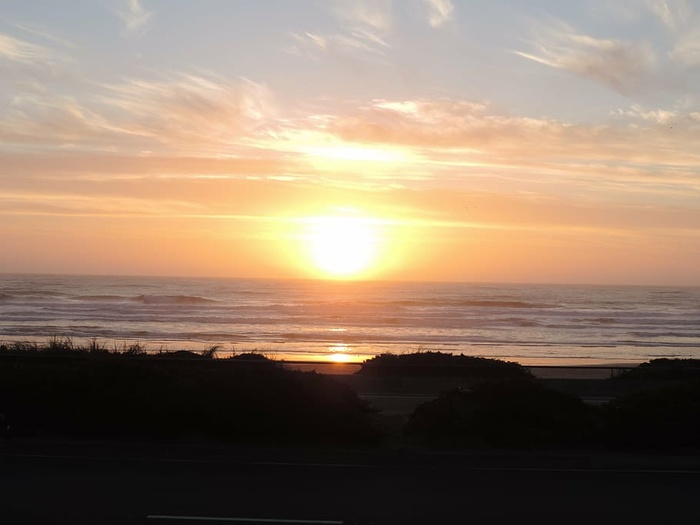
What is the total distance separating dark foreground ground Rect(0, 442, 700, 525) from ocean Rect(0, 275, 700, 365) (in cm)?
1485

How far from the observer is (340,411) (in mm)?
11875

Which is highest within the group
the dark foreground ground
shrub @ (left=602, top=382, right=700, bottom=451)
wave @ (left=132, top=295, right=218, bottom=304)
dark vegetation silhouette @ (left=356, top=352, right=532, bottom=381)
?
wave @ (left=132, top=295, right=218, bottom=304)

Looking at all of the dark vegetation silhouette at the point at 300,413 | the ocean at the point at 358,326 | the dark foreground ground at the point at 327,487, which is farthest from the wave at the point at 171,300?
the dark foreground ground at the point at 327,487

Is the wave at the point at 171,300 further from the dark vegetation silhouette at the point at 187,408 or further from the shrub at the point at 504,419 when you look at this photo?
the shrub at the point at 504,419

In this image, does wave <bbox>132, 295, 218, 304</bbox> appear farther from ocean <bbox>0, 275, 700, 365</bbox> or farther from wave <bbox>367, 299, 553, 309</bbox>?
wave <bbox>367, 299, 553, 309</bbox>

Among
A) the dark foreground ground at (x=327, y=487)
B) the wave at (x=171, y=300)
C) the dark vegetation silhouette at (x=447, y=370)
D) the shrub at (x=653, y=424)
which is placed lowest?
the dark foreground ground at (x=327, y=487)

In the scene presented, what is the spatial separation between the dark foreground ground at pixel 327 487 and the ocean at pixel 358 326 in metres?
14.9

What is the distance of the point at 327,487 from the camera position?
30.2 ft

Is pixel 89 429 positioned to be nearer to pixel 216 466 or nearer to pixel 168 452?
pixel 168 452

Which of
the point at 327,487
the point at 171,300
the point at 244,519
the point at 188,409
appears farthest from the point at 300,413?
the point at 171,300

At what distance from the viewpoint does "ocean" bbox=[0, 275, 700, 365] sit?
1526 inches

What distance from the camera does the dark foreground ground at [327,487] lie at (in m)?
8.00

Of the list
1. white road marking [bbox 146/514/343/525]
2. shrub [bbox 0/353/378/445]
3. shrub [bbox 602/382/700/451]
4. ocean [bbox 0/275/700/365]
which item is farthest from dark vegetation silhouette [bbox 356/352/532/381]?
ocean [bbox 0/275/700/365]

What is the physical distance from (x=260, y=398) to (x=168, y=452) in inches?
66.4
